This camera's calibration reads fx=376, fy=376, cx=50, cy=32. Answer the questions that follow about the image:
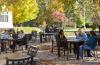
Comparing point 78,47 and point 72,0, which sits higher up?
point 72,0

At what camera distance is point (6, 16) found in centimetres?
5659

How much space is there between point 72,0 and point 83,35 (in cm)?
989

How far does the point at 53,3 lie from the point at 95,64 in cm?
2713

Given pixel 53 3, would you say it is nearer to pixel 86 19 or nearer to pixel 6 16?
pixel 6 16

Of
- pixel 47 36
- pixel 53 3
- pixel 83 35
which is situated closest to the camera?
pixel 83 35

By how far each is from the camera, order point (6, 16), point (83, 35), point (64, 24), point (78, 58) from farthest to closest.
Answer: point (64, 24) < point (6, 16) < point (83, 35) < point (78, 58)

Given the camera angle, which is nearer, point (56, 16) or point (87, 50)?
point (87, 50)

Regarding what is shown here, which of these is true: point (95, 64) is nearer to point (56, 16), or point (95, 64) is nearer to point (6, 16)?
point (6, 16)

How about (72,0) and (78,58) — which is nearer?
(78,58)

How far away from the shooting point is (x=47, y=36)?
3475cm

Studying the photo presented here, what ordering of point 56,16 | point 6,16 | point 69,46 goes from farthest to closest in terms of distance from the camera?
point 56,16 → point 6,16 → point 69,46

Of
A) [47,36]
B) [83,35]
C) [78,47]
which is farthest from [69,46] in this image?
[47,36]

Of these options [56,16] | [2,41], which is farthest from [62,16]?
[2,41]

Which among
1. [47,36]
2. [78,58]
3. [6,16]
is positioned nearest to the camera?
[78,58]
